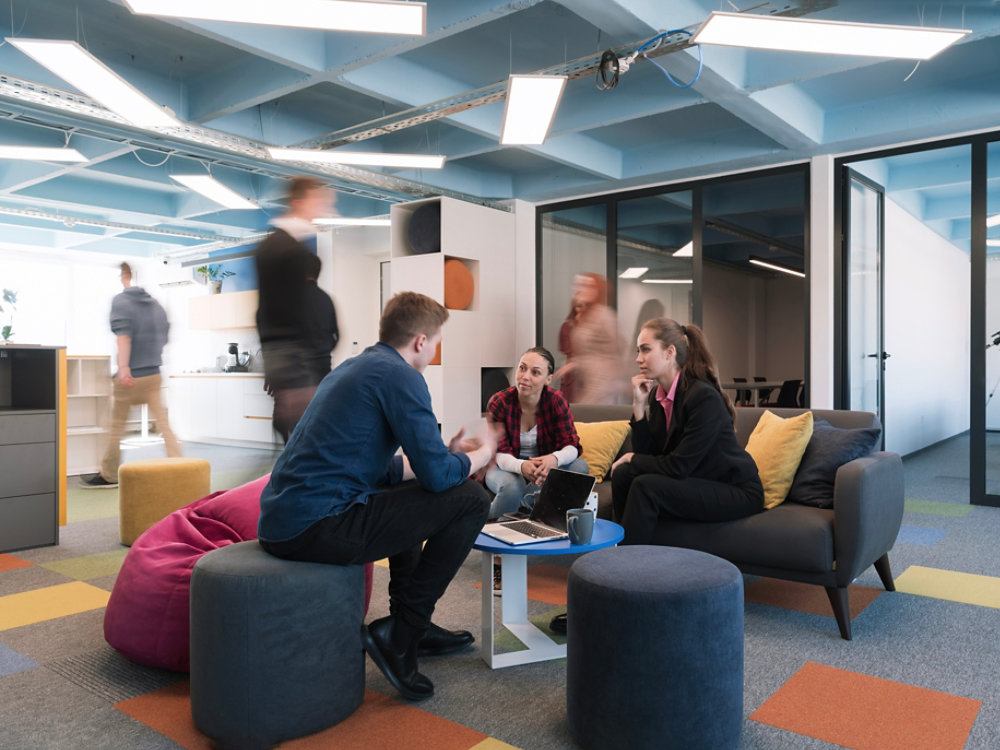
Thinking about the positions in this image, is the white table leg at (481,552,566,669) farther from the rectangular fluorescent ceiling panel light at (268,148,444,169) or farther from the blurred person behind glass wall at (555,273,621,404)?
the rectangular fluorescent ceiling panel light at (268,148,444,169)

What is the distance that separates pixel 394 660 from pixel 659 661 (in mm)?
838

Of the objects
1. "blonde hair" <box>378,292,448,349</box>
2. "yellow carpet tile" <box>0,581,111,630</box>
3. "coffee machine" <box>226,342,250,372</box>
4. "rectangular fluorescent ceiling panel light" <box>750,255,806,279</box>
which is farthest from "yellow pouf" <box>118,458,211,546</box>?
"rectangular fluorescent ceiling panel light" <box>750,255,806,279</box>

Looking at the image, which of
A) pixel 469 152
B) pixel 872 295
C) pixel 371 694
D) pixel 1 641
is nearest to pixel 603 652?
pixel 371 694

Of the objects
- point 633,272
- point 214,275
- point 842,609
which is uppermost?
point 214,275

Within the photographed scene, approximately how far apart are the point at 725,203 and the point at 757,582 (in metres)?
6.32

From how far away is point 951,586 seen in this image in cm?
342

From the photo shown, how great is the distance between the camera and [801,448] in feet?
10.9

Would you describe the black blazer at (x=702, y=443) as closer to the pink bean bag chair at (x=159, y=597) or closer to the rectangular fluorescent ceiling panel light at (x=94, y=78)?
the pink bean bag chair at (x=159, y=597)

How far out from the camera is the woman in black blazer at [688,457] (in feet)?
10.2

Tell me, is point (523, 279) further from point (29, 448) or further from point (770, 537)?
point (770, 537)

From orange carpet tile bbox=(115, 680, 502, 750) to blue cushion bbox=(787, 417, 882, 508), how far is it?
192cm

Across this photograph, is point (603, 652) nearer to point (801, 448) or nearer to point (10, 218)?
point (801, 448)

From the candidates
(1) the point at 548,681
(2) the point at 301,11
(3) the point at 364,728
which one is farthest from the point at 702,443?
(2) the point at 301,11

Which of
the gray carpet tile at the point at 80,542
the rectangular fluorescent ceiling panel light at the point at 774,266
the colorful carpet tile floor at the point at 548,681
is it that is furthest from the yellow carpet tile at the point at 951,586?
the rectangular fluorescent ceiling panel light at the point at 774,266
